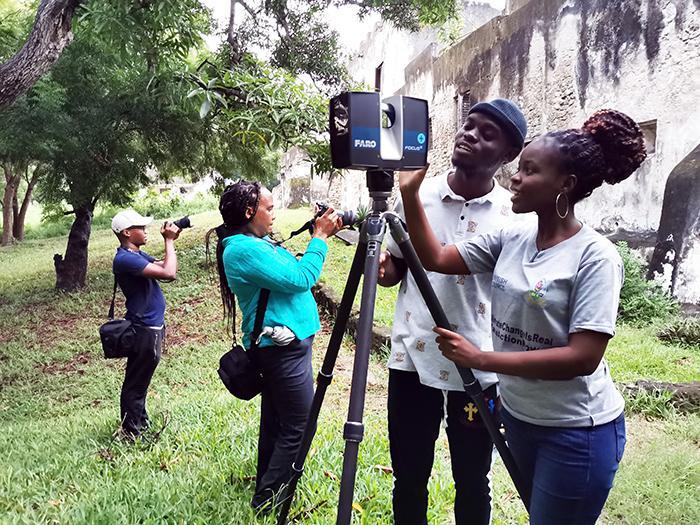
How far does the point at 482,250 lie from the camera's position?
1.39m

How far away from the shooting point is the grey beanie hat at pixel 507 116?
1.43 metres

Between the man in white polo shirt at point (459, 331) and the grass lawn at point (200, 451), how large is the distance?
66cm

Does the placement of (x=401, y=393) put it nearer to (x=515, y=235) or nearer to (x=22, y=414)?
(x=515, y=235)

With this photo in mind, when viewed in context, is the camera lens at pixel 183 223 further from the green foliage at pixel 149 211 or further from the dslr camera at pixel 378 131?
the green foliage at pixel 149 211

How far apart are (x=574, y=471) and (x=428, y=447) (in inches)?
18.3

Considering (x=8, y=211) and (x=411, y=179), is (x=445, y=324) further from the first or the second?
(x=8, y=211)

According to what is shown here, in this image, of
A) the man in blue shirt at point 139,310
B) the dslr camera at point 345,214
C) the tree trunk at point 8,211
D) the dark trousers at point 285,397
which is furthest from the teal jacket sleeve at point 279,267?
the tree trunk at point 8,211

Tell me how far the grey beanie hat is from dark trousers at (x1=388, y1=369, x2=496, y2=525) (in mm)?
675

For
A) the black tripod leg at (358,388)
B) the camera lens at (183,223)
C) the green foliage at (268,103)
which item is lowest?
the black tripod leg at (358,388)

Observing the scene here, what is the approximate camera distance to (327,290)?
6289 mm

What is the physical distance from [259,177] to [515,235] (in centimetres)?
749

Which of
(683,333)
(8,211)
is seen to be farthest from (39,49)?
(8,211)

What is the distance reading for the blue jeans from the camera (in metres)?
1.15

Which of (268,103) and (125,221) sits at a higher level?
(268,103)
